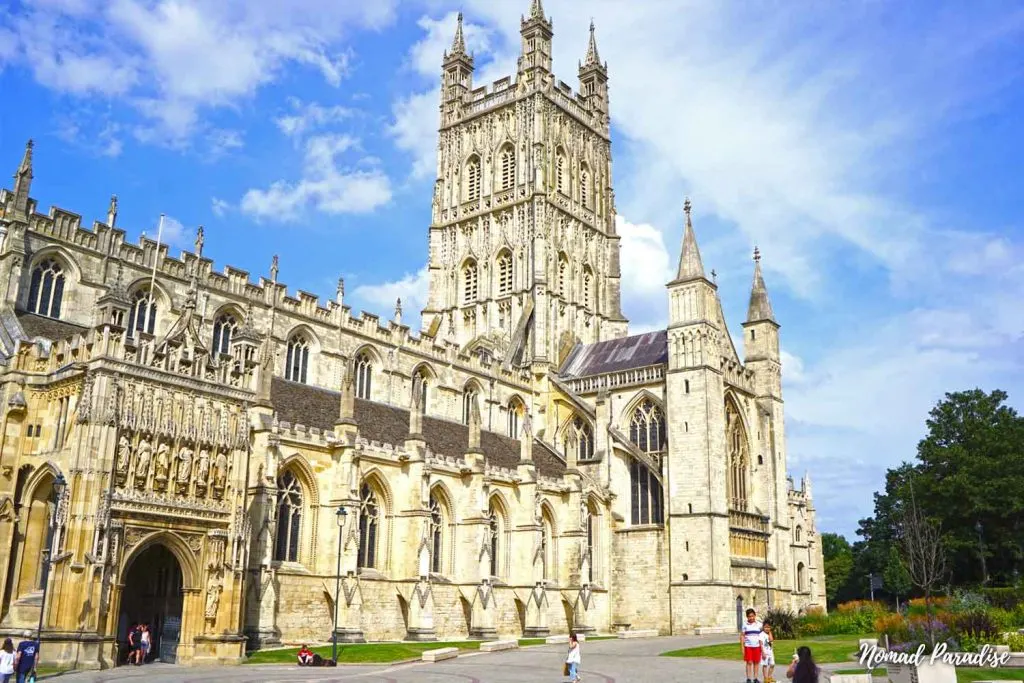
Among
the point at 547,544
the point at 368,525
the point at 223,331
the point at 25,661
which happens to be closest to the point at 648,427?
the point at 547,544

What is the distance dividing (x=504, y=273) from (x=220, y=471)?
37.4 metres

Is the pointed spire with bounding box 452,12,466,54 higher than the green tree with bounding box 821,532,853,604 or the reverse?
higher

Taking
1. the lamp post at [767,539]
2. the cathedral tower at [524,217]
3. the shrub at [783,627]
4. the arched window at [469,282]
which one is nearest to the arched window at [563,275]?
the cathedral tower at [524,217]

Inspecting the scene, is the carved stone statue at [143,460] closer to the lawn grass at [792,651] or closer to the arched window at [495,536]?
the lawn grass at [792,651]

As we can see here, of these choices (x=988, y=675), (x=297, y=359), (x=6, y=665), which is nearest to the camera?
(x=6, y=665)

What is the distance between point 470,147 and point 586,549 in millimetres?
34458

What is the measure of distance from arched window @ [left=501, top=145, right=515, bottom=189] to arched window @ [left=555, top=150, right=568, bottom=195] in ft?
10.2

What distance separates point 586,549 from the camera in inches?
1767

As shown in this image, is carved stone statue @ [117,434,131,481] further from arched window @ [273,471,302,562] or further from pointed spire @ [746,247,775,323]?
pointed spire @ [746,247,775,323]

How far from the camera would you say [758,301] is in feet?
188

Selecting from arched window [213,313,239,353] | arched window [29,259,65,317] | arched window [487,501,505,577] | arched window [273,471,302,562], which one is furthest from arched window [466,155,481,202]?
arched window [273,471,302,562]

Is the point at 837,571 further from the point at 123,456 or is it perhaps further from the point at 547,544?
the point at 123,456

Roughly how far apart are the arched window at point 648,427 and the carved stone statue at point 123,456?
2998 centimetres

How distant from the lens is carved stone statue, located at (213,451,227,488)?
92.3 feet
